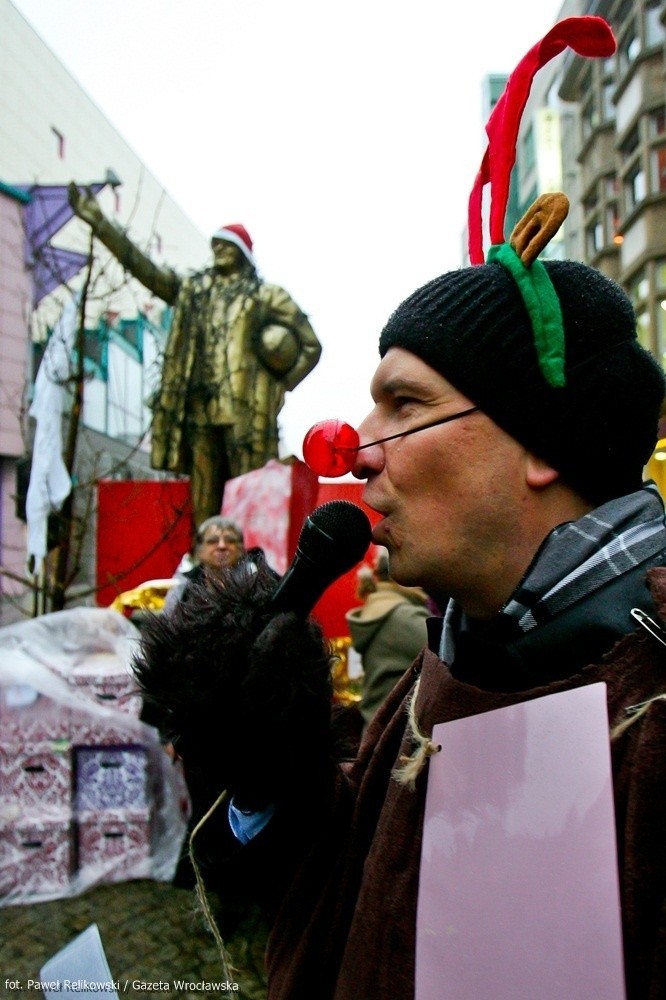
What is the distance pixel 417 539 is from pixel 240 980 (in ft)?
9.17

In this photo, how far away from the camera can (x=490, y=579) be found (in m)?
1.08

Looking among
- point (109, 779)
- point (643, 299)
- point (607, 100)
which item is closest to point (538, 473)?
point (109, 779)

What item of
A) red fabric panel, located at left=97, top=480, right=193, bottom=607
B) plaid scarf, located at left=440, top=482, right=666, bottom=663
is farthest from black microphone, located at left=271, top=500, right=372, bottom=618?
red fabric panel, located at left=97, top=480, right=193, bottom=607

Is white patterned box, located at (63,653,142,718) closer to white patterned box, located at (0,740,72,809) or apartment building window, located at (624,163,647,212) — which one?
white patterned box, located at (0,740,72,809)

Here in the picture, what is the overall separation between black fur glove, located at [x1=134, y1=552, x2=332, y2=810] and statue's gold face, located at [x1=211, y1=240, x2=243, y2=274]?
21.9ft

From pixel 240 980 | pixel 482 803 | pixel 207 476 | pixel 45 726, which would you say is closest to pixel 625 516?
pixel 482 803

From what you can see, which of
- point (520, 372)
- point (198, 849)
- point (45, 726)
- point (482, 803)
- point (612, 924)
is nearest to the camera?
point (612, 924)

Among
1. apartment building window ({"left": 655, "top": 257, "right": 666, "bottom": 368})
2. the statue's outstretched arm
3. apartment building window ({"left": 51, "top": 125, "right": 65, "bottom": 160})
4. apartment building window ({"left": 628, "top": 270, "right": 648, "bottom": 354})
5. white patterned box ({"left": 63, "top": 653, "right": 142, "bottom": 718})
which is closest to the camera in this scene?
white patterned box ({"left": 63, "top": 653, "right": 142, "bottom": 718})

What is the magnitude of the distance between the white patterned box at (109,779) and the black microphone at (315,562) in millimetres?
3521

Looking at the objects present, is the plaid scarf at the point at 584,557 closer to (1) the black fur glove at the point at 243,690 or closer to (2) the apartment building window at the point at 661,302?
(1) the black fur glove at the point at 243,690

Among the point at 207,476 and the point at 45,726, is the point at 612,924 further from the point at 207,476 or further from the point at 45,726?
the point at 207,476

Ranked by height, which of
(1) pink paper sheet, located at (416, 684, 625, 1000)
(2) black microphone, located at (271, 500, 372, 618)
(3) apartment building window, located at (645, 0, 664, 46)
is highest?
(3) apartment building window, located at (645, 0, 664, 46)

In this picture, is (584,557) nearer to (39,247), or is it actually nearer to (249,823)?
(249,823)

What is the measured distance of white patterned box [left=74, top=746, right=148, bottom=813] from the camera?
164 inches
